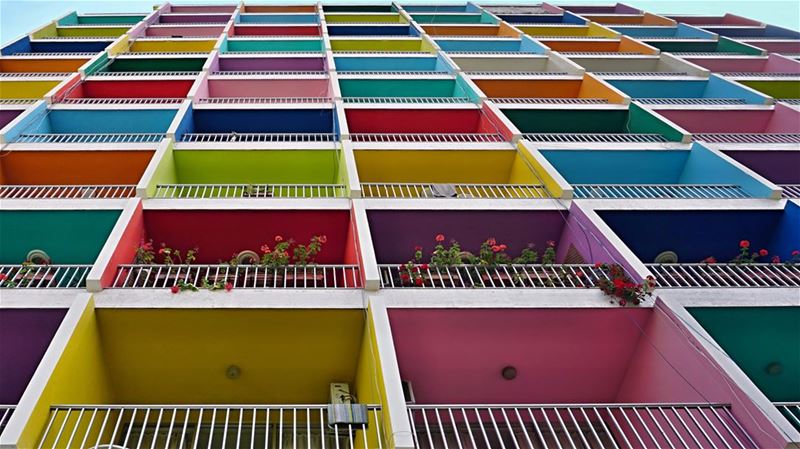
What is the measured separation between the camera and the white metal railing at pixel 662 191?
10.5 metres

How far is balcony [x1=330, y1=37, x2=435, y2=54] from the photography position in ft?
70.0

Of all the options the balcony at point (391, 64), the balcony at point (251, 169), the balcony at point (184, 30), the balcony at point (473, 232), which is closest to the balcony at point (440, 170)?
the balcony at point (251, 169)

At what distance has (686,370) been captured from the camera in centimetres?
624

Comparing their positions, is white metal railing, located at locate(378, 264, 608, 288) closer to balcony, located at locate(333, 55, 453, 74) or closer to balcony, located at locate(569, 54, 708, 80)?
balcony, located at locate(333, 55, 453, 74)

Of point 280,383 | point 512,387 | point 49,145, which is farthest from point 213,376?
point 49,145

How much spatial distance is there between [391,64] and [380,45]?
3345 millimetres

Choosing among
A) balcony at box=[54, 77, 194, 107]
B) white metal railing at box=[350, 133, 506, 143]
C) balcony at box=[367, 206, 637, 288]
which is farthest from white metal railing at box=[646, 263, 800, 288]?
balcony at box=[54, 77, 194, 107]

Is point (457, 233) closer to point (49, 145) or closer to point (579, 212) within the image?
point (579, 212)

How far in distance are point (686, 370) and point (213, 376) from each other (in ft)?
21.9

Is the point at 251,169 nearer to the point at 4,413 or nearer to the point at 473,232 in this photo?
the point at 473,232

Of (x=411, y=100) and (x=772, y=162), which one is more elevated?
(x=411, y=100)

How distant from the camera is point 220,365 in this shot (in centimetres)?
696

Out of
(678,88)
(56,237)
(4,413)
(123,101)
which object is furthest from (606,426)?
(123,101)

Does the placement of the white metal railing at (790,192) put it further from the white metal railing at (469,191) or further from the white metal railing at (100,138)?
the white metal railing at (100,138)
